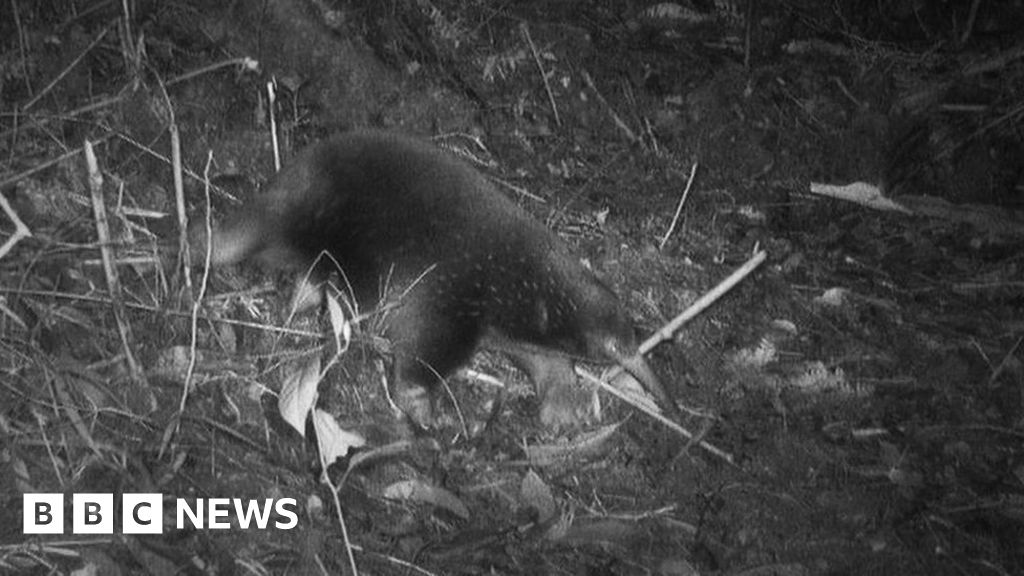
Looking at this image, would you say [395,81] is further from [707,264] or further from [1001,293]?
[1001,293]

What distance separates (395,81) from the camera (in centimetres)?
143

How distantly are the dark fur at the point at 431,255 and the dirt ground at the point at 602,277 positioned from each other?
5 cm

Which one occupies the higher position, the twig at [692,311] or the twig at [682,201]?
the twig at [682,201]

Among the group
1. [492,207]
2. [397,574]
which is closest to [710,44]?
[492,207]

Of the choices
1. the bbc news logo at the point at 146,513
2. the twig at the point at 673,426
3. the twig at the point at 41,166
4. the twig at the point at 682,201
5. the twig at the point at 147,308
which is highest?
the twig at the point at 682,201

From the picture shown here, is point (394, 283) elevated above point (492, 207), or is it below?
below

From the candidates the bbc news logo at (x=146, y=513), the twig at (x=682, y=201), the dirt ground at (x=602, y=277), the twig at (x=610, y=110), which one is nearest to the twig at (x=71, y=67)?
the dirt ground at (x=602, y=277)

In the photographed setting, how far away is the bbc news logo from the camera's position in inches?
56.4

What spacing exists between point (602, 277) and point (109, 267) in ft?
2.43

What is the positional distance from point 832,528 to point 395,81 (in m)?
0.94

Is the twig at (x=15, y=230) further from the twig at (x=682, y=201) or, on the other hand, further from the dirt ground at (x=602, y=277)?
the twig at (x=682, y=201)

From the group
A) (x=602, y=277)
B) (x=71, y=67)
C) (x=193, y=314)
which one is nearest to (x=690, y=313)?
(x=602, y=277)

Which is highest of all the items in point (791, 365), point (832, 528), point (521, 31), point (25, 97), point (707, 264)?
point (521, 31)

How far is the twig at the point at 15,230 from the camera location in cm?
143
